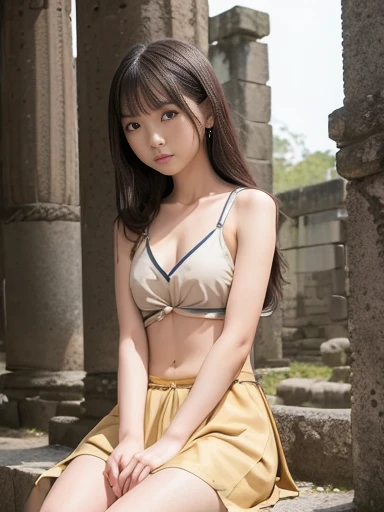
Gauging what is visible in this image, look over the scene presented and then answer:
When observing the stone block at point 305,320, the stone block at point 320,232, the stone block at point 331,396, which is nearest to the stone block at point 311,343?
the stone block at point 305,320

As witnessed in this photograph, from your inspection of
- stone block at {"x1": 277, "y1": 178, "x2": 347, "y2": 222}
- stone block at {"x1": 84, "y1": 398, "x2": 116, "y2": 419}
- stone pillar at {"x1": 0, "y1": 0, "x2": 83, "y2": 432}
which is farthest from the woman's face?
stone block at {"x1": 277, "y1": 178, "x2": 347, "y2": 222}

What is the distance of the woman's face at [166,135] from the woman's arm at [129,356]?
271mm

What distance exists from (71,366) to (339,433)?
396 cm

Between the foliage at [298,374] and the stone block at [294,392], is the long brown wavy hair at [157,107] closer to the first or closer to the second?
the stone block at [294,392]

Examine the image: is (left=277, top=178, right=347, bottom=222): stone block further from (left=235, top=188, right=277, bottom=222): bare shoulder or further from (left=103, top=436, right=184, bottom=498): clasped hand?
(left=103, top=436, right=184, bottom=498): clasped hand

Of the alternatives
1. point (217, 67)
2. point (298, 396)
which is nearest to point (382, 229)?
point (298, 396)

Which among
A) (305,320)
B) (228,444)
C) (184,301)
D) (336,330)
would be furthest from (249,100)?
(228,444)

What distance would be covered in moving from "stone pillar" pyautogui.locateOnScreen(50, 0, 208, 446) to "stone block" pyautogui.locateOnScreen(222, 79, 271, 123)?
560 cm

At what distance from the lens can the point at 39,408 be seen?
673 centimetres

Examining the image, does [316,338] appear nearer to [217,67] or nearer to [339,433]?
[217,67]

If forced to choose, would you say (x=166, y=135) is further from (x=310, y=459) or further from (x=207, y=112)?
(x=310, y=459)

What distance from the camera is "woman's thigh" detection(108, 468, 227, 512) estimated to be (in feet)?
6.65

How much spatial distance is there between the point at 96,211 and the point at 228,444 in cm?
292

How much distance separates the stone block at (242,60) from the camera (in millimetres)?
10719
